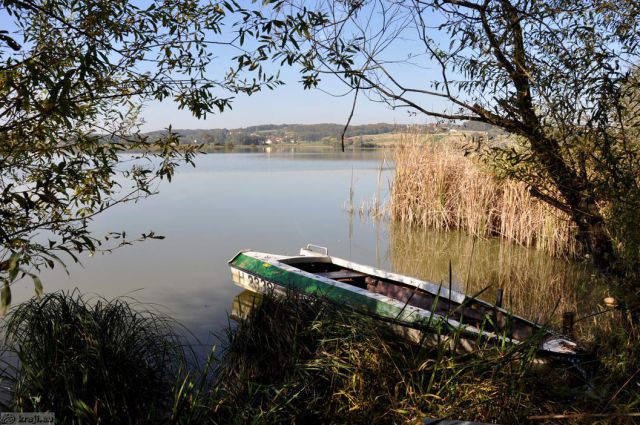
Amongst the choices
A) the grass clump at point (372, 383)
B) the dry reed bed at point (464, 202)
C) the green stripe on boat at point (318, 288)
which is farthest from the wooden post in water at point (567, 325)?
the dry reed bed at point (464, 202)

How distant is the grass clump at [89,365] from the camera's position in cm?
320

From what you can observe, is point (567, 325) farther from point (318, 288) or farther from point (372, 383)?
point (318, 288)

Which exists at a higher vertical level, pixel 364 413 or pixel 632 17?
pixel 632 17

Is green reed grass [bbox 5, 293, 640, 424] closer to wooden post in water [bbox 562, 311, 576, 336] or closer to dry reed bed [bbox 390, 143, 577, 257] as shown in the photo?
wooden post in water [bbox 562, 311, 576, 336]

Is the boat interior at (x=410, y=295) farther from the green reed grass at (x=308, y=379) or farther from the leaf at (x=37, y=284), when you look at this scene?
the leaf at (x=37, y=284)

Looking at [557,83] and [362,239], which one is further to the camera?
[362,239]

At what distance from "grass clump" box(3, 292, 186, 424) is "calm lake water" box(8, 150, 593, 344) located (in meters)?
1.97

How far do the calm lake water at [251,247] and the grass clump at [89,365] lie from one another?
1.97 m

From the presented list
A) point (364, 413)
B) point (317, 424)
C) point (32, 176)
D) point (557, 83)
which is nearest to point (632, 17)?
point (557, 83)

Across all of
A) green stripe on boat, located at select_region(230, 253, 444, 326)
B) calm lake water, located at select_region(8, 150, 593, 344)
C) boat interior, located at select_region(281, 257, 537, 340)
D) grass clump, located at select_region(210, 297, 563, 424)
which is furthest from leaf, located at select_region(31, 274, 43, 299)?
boat interior, located at select_region(281, 257, 537, 340)

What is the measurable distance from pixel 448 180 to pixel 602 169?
9869 mm

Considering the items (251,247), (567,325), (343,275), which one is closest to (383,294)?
(343,275)

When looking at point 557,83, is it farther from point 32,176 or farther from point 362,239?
point 362,239

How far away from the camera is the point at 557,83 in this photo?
394 cm
